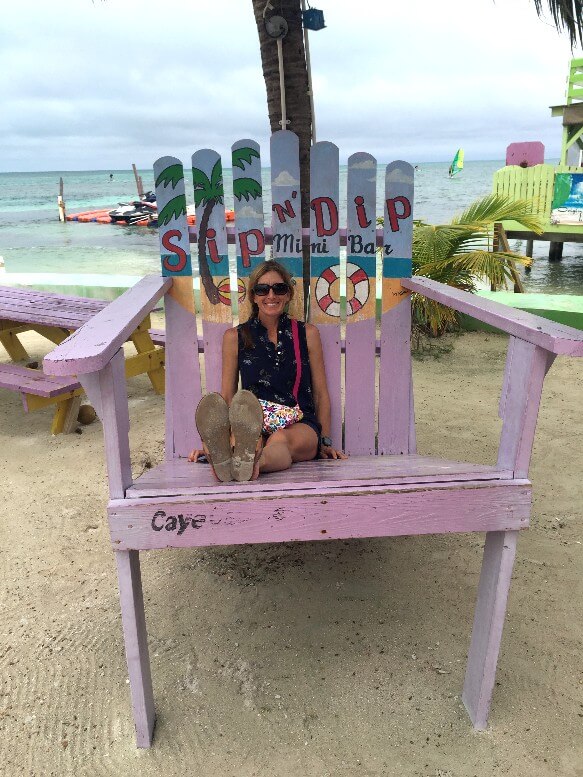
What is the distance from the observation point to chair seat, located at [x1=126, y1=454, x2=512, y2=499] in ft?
5.26

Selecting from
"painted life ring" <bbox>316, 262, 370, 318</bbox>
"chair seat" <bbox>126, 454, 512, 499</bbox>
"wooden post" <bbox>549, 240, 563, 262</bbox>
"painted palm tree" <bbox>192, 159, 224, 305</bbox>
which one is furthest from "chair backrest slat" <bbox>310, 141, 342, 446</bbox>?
"wooden post" <bbox>549, 240, 563, 262</bbox>

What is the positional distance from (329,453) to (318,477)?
535 millimetres

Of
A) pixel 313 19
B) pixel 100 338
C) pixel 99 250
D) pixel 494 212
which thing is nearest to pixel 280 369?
pixel 100 338

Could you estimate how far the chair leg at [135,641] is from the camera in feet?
5.38

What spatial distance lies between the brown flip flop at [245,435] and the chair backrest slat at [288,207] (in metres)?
0.92

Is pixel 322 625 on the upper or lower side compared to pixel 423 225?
lower

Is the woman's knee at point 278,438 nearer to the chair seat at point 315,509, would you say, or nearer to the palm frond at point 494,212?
the chair seat at point 315,509

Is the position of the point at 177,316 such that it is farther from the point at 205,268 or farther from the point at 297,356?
the point at 297,356

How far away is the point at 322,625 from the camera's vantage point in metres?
2.14

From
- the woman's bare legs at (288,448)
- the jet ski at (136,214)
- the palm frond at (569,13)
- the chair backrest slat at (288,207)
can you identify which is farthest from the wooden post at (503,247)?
the jet ski at (136,214)

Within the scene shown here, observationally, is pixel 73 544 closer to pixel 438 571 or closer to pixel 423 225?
pixel 438 571

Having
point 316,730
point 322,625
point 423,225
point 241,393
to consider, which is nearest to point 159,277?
point 241,393

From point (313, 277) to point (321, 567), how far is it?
1.15 m

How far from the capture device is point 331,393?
259 cm
